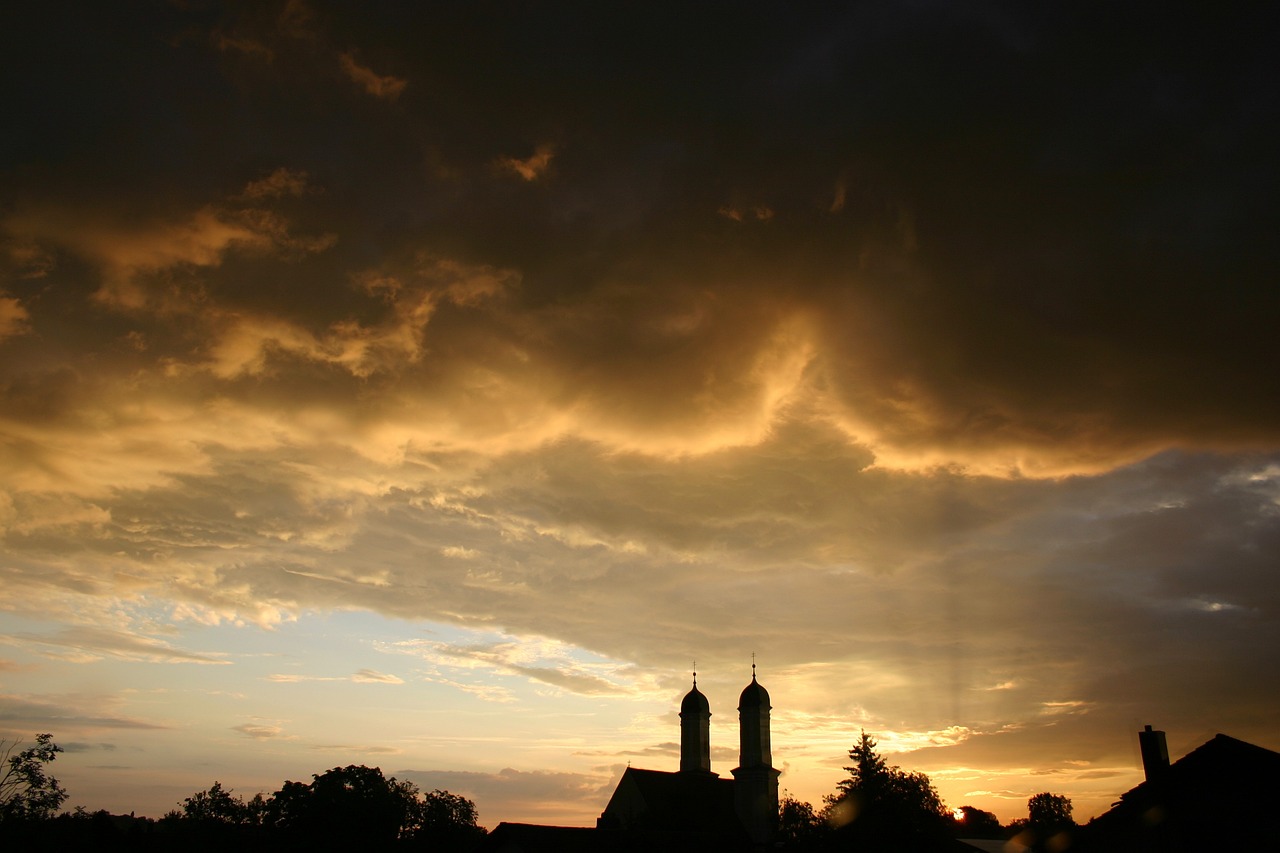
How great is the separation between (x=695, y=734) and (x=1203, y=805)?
63545 millimetres

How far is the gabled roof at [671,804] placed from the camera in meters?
74.8

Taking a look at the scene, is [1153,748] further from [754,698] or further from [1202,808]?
[754,698]

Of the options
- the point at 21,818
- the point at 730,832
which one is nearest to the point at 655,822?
the point at 730,832

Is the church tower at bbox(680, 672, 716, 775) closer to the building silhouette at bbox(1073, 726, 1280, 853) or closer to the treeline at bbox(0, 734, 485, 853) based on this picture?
the treeline at bbox(0, 734, 485, 853)

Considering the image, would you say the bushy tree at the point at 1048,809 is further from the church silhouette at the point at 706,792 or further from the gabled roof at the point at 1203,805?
the gabled roof at the point at 1203,805

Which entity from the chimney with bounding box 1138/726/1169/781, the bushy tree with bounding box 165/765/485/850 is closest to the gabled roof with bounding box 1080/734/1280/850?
the chimney with bounding box 1138/726/1169/781

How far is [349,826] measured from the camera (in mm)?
85812

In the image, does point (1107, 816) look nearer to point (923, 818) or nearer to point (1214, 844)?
point (1214, 844)

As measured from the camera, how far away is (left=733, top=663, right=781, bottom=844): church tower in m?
79.8

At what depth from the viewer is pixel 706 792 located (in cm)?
8069

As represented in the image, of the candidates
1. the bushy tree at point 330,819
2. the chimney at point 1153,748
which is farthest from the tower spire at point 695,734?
the chimney at point 1153,748

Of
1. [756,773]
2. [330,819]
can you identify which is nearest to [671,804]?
[756,773]

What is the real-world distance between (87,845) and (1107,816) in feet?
211

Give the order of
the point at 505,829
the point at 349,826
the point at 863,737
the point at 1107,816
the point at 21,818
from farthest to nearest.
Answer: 1. the point at 349,826
2. the point at 21,818
3. the point at 505,829
4. the point at 863,737
5. the point at 1107,816
